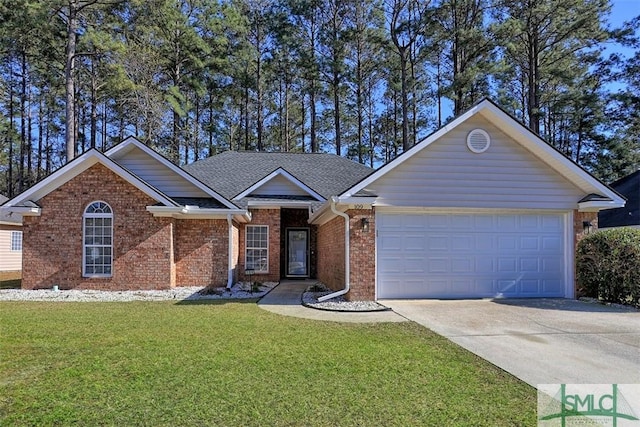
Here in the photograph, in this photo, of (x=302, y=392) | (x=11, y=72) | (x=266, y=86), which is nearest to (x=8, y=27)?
(x=11, y=72)

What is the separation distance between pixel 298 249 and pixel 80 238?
8.59 metres

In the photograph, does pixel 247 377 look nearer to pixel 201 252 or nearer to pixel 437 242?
pixel 437 242

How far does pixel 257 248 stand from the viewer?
16031mm

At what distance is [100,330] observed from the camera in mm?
7273

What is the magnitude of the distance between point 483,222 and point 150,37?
2317 centimetres

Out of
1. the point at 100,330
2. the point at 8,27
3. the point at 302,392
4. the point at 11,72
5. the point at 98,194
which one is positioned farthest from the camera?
the point at 11,72

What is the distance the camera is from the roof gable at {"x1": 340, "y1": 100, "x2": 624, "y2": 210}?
10.3m

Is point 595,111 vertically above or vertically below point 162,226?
above

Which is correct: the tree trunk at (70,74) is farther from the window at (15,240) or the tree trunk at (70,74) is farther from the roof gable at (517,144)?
the roof gable at (517,144)

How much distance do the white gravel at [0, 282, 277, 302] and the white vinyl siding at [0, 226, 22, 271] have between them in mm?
11664

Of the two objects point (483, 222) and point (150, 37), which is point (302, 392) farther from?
point (150, 37)

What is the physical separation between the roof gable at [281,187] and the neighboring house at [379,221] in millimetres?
731
